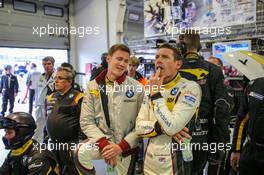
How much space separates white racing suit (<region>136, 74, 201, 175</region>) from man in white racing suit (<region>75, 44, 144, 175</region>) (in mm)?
279

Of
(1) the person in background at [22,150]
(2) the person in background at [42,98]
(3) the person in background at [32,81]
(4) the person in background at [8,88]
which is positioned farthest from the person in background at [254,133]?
(4) the person in background at [8,88]

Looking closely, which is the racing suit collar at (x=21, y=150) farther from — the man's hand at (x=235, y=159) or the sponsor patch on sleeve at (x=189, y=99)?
the man's hand at (x=235, y=159)

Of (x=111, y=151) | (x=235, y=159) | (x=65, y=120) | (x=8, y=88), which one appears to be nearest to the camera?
(x=111, y=151)

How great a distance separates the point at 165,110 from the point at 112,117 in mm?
560

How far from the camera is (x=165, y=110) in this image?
1.71 metres

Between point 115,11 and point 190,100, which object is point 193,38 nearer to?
point 190,100

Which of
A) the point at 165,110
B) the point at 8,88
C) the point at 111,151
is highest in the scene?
the point at 165,110

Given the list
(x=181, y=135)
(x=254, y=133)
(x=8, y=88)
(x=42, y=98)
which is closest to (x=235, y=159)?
(x=254, y=133)

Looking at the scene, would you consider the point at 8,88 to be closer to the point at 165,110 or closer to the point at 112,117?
the point at 112,117

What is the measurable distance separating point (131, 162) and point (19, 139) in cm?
86

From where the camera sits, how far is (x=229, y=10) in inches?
191

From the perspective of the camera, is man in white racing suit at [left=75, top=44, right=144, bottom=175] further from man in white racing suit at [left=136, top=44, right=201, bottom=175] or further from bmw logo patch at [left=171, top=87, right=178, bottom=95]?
bmw logo patch at [left=171, top=87, right=178, bottom=95]

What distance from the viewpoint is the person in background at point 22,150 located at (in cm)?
196

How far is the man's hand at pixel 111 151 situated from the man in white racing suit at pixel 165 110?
0.86 feet
